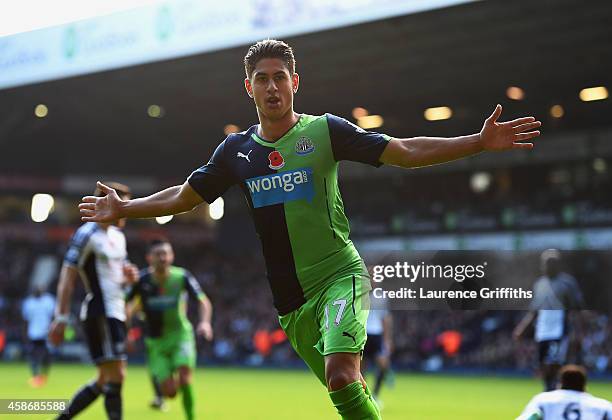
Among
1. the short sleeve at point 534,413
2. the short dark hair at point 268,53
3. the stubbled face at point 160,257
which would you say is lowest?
the short sleeve at point 534,413

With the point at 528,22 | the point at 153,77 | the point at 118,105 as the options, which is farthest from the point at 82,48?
the point at 528,22

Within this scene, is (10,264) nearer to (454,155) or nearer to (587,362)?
(587,362)

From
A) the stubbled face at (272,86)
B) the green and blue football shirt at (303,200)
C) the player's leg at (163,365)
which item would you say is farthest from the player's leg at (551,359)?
the stubbled face at (272,86)

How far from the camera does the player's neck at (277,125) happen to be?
488cm

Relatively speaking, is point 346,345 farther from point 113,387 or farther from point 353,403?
point 113,387

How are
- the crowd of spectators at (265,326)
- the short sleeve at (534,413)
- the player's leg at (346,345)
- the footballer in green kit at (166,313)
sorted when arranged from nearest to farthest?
the player's leg at (346,345) < the short sleeve at (534,413) < the footballer in green kit at (166,313) < the crowd of spectators at (265,326)

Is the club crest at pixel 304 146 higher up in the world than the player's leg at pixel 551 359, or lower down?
higher up

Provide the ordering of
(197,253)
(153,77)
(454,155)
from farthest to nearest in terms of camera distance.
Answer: (197,253)
(153,77)
(454,155)

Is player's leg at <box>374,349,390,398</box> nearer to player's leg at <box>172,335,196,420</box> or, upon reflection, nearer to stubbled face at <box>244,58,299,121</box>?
player's leg at <box>172,335,196,420</box>

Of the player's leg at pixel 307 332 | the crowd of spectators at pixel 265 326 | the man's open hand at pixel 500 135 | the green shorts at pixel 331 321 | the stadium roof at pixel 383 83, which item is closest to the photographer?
the man's open hand at pixel 500 135

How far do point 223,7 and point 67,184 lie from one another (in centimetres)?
2072

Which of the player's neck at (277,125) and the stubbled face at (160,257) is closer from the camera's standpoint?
the player's neck at (277,125)

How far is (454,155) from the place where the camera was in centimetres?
439

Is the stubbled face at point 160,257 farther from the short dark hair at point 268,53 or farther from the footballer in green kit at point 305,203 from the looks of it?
the short dark hair at point 268,53
